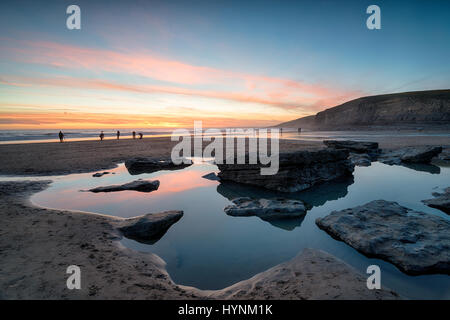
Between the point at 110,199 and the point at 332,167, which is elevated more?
the point at 332,167

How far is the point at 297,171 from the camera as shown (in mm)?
10797

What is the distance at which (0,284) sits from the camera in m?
3.23

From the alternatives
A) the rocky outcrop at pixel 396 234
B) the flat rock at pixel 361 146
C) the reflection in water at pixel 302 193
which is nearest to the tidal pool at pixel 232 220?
the reflection in water at pixel 302 193

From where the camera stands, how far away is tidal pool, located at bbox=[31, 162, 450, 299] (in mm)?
4285

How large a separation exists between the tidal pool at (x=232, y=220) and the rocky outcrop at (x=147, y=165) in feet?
4.09

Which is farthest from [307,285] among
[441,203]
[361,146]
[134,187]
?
[361,146]

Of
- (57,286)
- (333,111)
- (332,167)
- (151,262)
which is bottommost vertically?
(151,262)

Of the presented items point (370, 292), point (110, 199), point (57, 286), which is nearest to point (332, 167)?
point (370, 292)

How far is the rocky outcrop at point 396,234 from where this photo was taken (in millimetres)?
4180

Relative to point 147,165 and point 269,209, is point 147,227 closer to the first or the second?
point 269,209

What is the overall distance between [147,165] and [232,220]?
1050 centimetres

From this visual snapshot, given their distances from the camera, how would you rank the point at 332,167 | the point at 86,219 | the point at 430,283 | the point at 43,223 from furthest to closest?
the point at 332,167, the point at 86,219, the point at 43,223, the point at 430,283
